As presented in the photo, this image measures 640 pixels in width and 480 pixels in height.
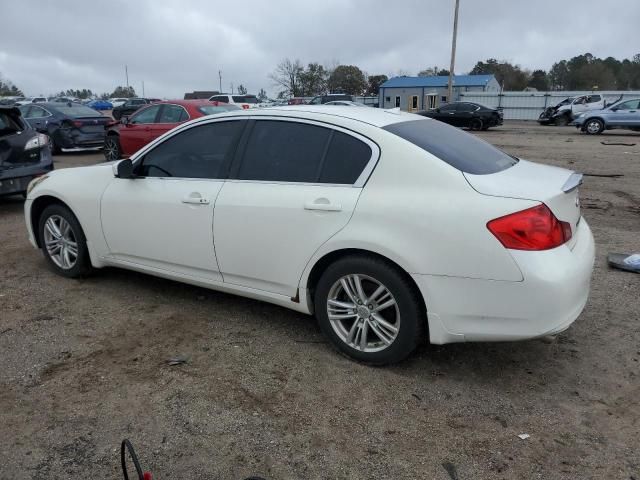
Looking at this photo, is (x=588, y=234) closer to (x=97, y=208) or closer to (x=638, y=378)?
(x=638, y=378)

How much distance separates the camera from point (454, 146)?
355 centimetres

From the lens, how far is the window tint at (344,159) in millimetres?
3396

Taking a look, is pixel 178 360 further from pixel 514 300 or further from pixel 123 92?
pixel 123 92

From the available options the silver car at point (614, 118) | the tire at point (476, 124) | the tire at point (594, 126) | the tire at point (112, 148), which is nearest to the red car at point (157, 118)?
the tire at point (112, 148)

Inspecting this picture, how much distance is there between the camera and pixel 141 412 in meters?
2.99

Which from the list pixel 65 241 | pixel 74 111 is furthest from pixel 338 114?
pixel 74 111

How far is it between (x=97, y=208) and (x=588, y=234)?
150 inches

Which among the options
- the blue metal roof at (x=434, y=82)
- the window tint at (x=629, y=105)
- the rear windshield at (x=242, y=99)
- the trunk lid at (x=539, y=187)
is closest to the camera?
the trunk lid at (x=539, y=187)

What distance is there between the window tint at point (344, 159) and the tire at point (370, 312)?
0.53 m

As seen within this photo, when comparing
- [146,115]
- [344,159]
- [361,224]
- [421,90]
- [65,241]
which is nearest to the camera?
[361,224]

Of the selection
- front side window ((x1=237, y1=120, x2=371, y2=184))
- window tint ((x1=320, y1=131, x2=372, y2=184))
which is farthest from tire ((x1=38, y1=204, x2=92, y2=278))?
window tint ((x1=320, y1=131, x2=372, y2=184))

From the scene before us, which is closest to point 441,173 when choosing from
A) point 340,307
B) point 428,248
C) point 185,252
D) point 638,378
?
point 428,248

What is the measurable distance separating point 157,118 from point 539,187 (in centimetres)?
1017

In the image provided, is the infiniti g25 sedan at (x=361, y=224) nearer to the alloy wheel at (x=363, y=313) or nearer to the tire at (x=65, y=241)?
the alloy wheel at (x=363, y=313)
